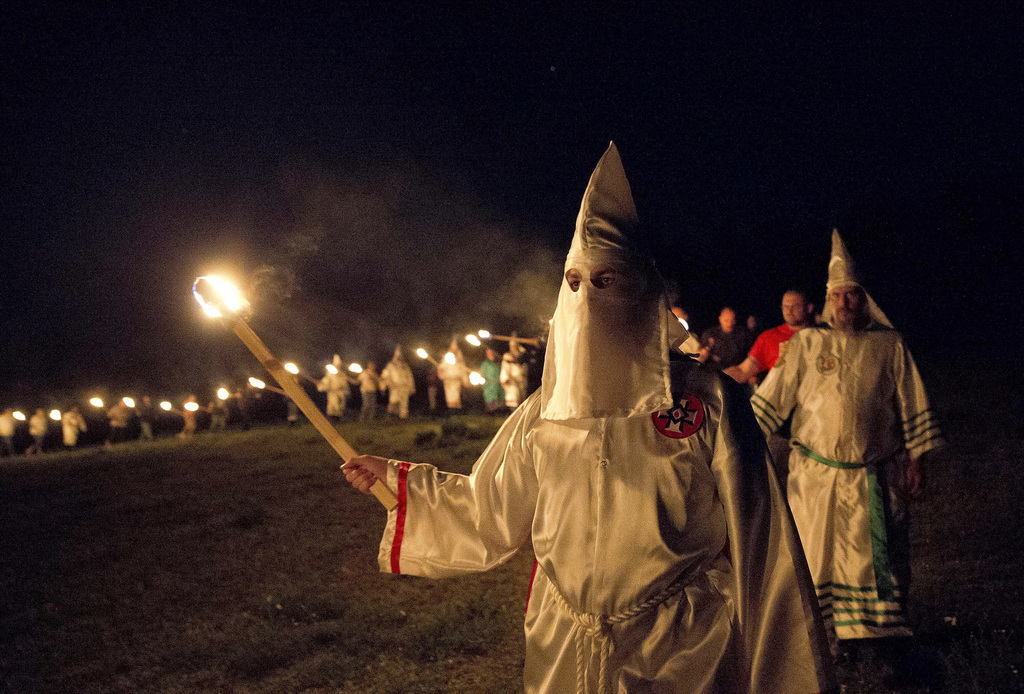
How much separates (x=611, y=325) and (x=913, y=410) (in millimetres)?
3027

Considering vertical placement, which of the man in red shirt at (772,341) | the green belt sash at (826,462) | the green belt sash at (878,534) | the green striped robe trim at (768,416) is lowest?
the green belt sash at (878,534)

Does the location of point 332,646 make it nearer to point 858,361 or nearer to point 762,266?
point 858,361

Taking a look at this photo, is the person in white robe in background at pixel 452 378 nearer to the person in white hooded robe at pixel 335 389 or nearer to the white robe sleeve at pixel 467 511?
the person in white hooded robe at pixel 335 389

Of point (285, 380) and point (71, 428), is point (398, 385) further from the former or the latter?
point (285, 380)

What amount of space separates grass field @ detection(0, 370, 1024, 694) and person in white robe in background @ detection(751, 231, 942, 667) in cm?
38

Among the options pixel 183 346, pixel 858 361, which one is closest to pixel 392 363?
pixel 858 361

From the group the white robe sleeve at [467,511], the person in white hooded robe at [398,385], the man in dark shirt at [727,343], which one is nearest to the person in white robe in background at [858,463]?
the white robe sleeve at [467,511]

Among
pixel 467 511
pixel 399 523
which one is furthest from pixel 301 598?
pixel 467 511

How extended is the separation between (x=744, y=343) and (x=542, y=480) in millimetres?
7006

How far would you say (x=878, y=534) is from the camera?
426 cm

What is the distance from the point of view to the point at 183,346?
36.5 metres

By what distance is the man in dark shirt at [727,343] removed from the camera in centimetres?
850

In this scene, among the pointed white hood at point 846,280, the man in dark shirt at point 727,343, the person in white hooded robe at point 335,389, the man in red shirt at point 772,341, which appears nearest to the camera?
the pointed white hood at point 846,280

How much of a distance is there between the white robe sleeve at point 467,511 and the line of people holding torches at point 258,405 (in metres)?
10.7
